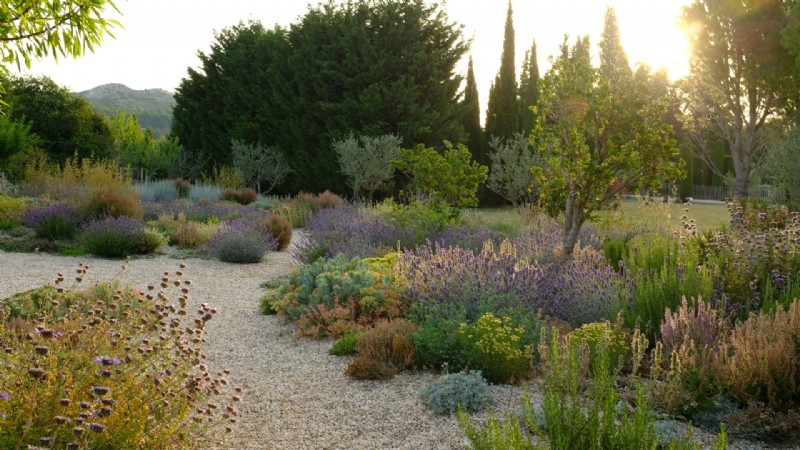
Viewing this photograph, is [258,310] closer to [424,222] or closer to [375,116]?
[424,222]

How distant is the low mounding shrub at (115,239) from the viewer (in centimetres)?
1064

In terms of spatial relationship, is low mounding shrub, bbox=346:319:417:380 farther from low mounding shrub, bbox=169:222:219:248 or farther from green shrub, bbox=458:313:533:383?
low mounding shrub, bbox=169:222:219:248

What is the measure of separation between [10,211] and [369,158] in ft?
32.6

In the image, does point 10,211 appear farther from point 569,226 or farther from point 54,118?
point 54,118

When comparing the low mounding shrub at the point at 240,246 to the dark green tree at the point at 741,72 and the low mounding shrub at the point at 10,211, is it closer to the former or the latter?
the low mounding shrub at the point at 10,211

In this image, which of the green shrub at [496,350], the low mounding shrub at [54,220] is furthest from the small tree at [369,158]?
the green shrub at [496,350]

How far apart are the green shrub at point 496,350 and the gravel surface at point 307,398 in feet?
0.48

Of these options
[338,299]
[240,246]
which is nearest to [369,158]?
[240,246]

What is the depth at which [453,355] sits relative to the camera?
16.1ft

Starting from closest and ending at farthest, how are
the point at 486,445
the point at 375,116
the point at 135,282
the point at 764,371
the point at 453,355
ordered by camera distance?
1. the point at 486,445
2. the point at 764,371
3. the point at 453,355
4. the point at 135,282
5. the point at 375,116

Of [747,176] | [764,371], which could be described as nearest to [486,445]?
[764,371]

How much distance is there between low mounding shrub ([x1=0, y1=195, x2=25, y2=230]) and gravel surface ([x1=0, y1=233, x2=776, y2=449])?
19.9 ft

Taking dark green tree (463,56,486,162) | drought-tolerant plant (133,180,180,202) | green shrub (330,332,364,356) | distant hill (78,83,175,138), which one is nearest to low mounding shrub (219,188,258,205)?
drought-tolerant plant (133,180,180,202)

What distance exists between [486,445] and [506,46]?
1002 inches
